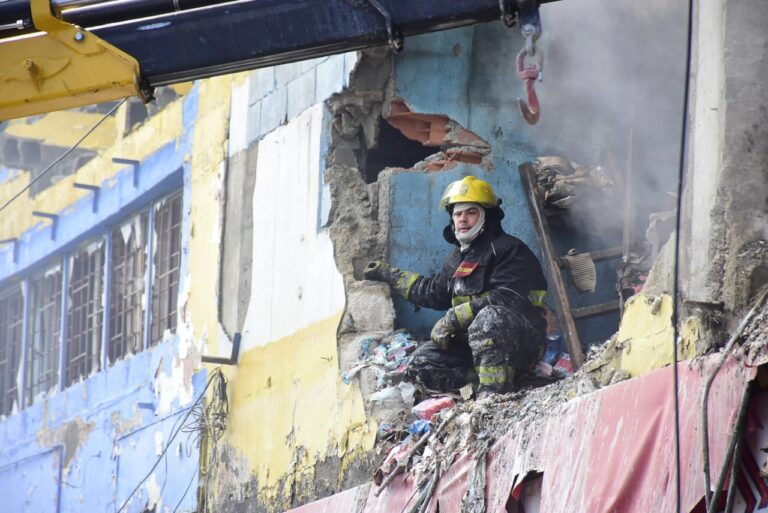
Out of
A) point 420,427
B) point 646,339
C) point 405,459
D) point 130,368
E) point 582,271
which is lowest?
point 405,459

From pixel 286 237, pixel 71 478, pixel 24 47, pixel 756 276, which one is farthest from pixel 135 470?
pixel 756 276

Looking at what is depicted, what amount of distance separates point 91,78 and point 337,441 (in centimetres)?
440

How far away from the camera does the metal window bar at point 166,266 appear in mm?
17781

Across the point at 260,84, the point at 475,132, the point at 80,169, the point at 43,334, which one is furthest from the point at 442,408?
the point at 43,334

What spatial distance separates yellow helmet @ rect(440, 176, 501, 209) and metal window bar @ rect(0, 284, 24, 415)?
10.7 meters

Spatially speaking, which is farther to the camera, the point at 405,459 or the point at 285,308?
the point at 285,308

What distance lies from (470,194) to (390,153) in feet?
6.67

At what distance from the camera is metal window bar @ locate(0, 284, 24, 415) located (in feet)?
72.4

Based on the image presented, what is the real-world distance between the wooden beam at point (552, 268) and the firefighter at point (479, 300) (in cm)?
85

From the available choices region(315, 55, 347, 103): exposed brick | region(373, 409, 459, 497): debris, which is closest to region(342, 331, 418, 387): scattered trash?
region(373, 409, 459, 497): debris

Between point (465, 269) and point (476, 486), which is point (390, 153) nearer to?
point (465, 269)

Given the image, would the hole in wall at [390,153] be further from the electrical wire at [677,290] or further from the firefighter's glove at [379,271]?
the electrical wire at [677,290]

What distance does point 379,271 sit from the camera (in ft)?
43.2

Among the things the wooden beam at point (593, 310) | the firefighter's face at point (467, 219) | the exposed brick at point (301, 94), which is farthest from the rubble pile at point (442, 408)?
→ the exposed brick at point (301, 94)
